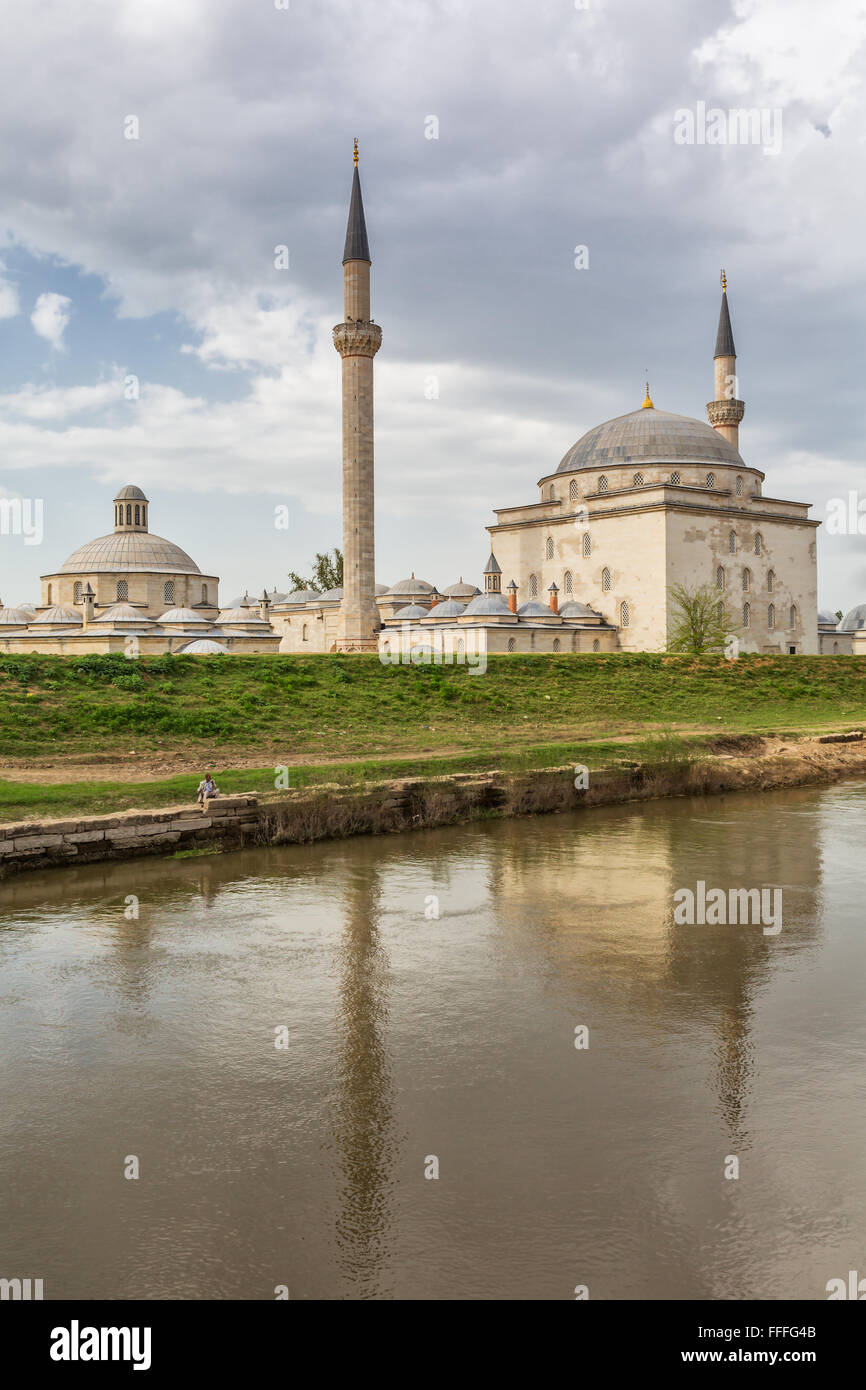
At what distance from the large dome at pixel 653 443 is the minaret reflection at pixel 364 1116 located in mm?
41475

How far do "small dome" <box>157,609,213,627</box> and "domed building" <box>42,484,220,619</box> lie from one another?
3219 millimetres

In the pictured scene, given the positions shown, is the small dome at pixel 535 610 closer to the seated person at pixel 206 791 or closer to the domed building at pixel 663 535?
the domed building at pixel 663 535

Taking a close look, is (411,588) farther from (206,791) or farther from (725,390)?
(206,791)

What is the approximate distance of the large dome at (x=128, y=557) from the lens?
49.2 metres

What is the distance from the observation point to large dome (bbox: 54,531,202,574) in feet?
161

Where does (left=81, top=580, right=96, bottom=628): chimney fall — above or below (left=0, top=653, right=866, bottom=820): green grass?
above

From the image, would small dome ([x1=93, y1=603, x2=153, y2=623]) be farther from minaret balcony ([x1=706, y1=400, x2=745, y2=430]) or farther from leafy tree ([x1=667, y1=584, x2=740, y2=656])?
minaret balcony ([x1=706, y1=400, x2=745, y2=430])

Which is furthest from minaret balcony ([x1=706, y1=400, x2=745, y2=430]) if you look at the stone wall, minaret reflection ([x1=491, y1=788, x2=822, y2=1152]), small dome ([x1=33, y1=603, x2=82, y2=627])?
the stone wall

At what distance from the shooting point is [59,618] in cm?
4641

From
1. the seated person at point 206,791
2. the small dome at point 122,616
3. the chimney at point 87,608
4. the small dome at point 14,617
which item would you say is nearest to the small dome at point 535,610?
the small dome at point 122,616

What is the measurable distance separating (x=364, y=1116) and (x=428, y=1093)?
18.7 inches

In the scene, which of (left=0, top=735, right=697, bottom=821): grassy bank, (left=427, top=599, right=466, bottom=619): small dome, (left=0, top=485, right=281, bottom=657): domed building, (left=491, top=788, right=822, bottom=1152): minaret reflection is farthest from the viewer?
(left=427, top=599, right=466, bottom=619): small dome
